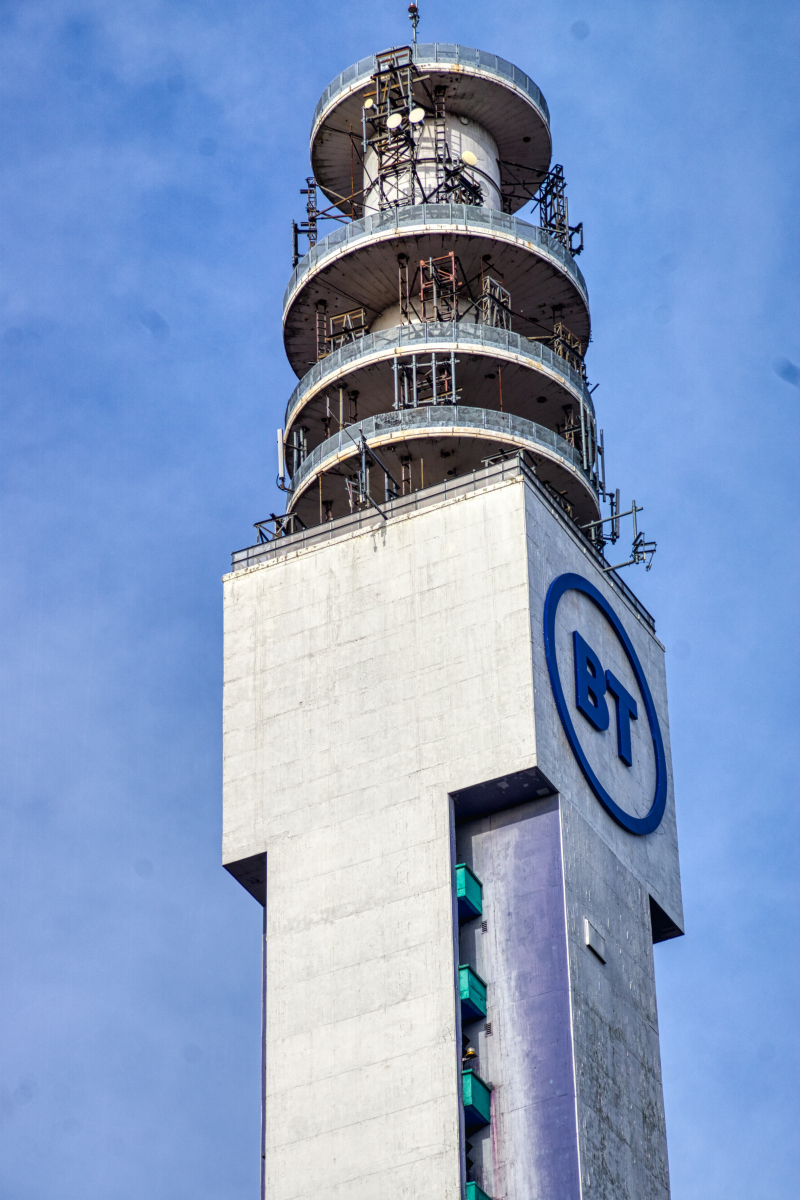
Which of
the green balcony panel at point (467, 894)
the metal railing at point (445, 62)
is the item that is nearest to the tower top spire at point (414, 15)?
the metal railing at point (445, 62)

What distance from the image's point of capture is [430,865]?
67.9 metres

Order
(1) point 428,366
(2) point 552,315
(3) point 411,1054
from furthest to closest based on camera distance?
(2) point 552,315 < (1) point 428,366 < (3) point 411,1054

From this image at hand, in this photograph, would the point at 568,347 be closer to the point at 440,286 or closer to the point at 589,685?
the point at 440,286

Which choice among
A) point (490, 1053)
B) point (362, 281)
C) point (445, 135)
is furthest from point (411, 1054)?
point (445, 135)

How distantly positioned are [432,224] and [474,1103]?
3238 centimetres

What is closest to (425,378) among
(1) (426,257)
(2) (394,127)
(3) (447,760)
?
(1) (426,257)

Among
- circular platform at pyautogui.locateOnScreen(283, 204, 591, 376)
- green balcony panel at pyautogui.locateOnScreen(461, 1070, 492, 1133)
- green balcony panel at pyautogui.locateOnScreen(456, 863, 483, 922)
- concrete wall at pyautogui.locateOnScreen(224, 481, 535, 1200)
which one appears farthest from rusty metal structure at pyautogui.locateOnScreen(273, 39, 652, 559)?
green balcony panel at pyautogui.locateOnScreen(461, 1070, 492, 1133)

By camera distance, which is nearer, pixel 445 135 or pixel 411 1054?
pixel 411 1054

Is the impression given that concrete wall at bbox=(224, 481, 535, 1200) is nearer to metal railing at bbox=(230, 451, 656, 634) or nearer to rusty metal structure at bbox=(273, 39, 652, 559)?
metal railing at bbox=(230, 451, 656, 634)

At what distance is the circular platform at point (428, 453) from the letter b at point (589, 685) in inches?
350

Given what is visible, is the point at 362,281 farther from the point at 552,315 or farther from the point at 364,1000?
the point at 364,1000

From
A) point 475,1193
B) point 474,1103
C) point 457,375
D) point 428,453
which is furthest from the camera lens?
point 457,375

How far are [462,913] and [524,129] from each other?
3561 cm

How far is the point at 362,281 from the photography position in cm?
8606
